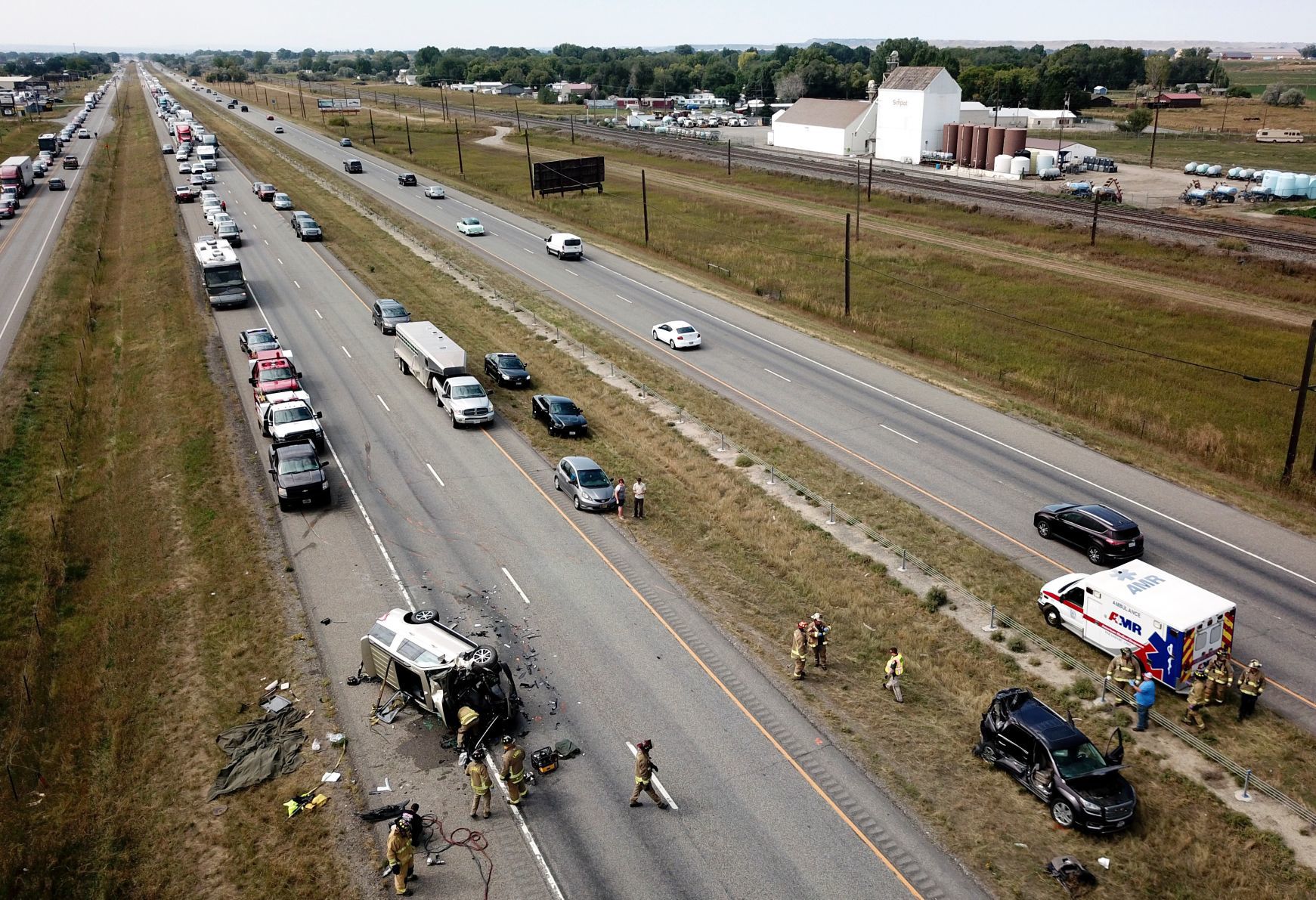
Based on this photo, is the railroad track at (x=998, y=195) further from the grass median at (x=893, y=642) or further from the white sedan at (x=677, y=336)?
the grass median at (x=893, y=642)

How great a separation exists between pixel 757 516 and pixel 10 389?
127ft

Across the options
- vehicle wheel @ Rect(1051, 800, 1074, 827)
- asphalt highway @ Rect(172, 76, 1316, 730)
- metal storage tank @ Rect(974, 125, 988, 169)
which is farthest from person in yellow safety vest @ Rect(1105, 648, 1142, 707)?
metal storage tank @ Rect(974, 125, 988, 169)

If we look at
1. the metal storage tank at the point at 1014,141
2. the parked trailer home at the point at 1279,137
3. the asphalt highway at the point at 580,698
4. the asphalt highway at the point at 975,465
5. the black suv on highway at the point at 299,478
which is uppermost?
the metal storage tank at the point at 1014,141

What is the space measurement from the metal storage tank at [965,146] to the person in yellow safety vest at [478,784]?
134897 mm

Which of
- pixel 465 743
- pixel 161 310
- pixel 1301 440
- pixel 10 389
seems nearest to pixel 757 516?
pixel 465 743

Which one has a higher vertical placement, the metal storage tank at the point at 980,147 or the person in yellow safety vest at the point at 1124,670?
the metal storage tank at the point at 980,147

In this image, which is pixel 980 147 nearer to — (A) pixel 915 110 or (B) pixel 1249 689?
(A) pixel 915 110

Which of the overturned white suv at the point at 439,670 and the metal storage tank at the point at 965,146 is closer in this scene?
the overturned white suv at the point at 439,670

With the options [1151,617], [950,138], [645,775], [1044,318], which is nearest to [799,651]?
[645,775]

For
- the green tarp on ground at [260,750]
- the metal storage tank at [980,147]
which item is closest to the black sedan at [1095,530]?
the green tarp on ground at [260,750]

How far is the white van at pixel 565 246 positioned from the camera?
3029 inches

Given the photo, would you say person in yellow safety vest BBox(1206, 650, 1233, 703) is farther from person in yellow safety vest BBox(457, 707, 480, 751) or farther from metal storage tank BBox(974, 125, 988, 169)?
metal storage tank BBox(974, 125, 988, 169)

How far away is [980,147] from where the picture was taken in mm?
133250

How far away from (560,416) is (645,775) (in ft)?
77.8
